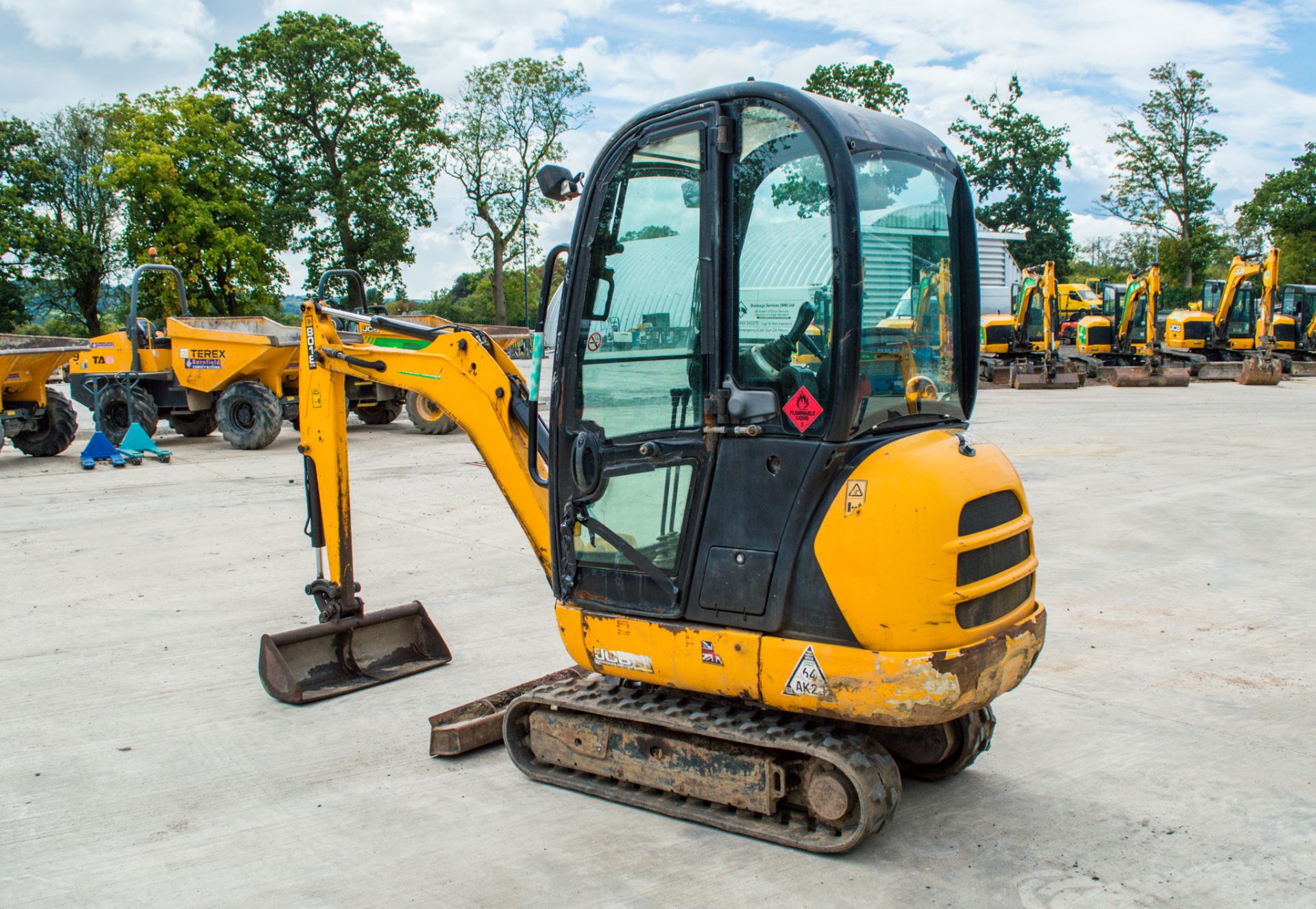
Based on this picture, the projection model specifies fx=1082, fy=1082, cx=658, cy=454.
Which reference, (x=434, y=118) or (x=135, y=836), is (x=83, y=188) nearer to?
(x=434, y=118)

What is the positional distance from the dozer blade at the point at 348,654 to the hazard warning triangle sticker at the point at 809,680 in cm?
272

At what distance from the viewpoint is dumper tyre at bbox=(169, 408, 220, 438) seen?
17125mm

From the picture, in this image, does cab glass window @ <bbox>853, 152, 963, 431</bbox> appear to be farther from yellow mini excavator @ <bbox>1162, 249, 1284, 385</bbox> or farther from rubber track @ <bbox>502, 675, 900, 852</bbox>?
yellow mini excavator @ <bbox>1162, 249, 1284, 385</bbox>

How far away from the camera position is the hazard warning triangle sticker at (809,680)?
3.45 metres

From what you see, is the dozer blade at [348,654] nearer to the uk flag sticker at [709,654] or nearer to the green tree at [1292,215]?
the uk flag sticker at [709,654]

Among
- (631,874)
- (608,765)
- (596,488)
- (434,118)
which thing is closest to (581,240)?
(596,488)

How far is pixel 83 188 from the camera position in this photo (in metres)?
47.3

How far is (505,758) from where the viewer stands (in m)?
4.52

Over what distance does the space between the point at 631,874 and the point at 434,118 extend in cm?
4492

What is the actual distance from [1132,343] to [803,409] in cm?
3054

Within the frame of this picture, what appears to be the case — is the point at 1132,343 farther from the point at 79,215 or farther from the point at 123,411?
the point at 79,215

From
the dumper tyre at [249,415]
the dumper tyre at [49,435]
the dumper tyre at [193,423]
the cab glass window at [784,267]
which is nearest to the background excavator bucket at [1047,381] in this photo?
the dumper tyre at [249,415]

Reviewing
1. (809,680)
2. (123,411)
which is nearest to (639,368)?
(809,680)

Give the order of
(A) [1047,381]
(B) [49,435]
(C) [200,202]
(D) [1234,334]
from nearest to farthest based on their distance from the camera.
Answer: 1. (B) [49,435]
2. (A) [1047,381]
3. (D) [1234,334]
4. (C) [200,202]
